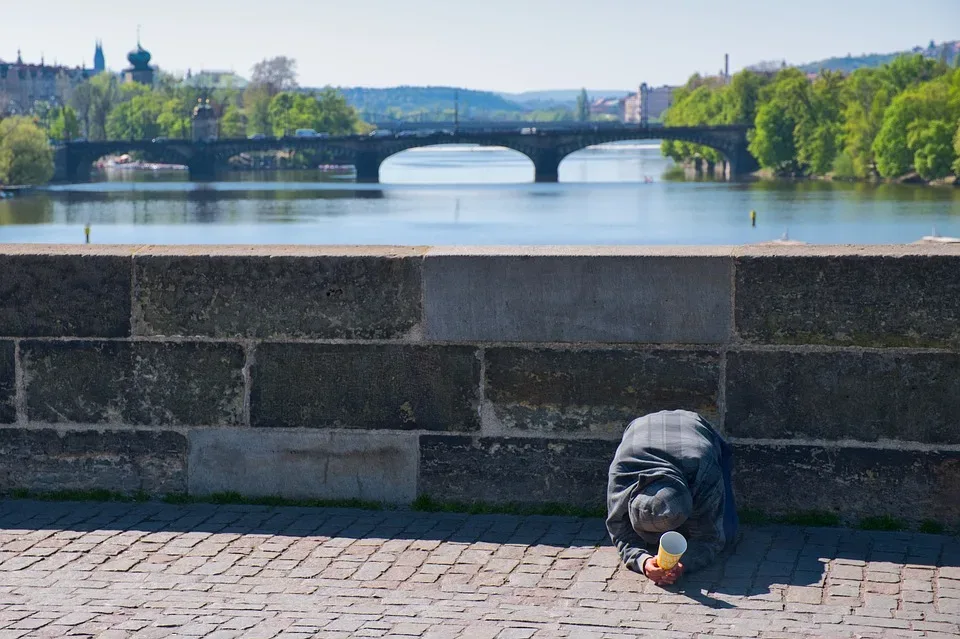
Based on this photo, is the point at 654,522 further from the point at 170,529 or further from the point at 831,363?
the point at 170,529

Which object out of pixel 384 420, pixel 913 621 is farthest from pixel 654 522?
pixel 384 420

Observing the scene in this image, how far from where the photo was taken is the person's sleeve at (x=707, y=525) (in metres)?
4.25

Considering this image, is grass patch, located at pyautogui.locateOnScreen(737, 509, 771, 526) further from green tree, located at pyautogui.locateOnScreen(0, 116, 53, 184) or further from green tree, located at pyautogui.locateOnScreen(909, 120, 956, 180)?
green tree, located at pyautogui.locateOnScreen(0, 116, 53, 184)

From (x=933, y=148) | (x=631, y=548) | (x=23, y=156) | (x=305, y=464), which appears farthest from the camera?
(x=23, y=156)

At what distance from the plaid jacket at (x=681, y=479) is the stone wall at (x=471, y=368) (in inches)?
10.3

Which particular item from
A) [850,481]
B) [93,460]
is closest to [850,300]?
[850,481]

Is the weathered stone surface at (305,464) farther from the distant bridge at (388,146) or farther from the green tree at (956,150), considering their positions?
the distant bridge at (388,146)

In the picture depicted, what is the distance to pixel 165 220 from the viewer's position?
70.8 meters

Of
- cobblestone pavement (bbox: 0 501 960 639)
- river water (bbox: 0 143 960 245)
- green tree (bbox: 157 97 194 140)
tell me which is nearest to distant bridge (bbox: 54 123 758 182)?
river water (bbox: 0 143 960 245)

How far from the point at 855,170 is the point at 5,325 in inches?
3928

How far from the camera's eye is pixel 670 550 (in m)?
4.07

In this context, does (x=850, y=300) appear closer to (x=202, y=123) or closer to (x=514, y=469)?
(x=514, y=469)

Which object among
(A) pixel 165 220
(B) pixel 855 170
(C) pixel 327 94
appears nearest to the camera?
(A) pixel 165 220

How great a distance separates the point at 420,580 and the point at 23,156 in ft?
336
